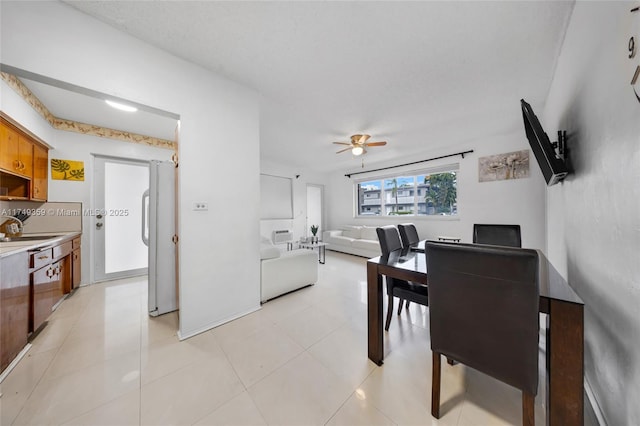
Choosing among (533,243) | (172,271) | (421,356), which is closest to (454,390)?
(421,356)

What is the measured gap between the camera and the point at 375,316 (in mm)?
1492

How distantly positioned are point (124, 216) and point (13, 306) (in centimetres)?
219

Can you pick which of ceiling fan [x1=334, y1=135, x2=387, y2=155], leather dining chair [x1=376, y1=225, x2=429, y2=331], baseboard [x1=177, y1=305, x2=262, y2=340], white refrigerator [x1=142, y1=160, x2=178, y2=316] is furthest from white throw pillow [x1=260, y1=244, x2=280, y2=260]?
ceiling fan [x1=334, y1=135, x2=387, y2=155]

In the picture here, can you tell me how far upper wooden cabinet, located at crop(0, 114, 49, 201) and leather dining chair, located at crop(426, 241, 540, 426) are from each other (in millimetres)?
3847

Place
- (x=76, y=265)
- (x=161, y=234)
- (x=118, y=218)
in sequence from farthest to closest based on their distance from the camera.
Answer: (x=118, y=218)
(x=76, y=265)
(x=161, y=234)

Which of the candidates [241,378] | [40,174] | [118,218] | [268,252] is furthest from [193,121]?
[118,218]

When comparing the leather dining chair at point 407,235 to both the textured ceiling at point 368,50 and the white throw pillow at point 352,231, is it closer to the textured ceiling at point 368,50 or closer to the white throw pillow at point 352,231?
the textured ceiling at point 368,50

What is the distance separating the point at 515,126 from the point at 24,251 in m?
5.96

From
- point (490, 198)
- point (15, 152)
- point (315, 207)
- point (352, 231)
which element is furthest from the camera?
point (315, 207)

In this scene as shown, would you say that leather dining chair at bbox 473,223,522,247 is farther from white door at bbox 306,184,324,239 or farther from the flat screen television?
white door at bbox 306,184,324,239

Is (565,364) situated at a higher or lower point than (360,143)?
lower

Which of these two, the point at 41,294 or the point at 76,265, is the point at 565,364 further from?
the point at 76,265

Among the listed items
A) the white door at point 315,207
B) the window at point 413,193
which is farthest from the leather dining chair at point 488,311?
the white door at point 315,207

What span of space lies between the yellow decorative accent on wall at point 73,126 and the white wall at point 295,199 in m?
2.16
